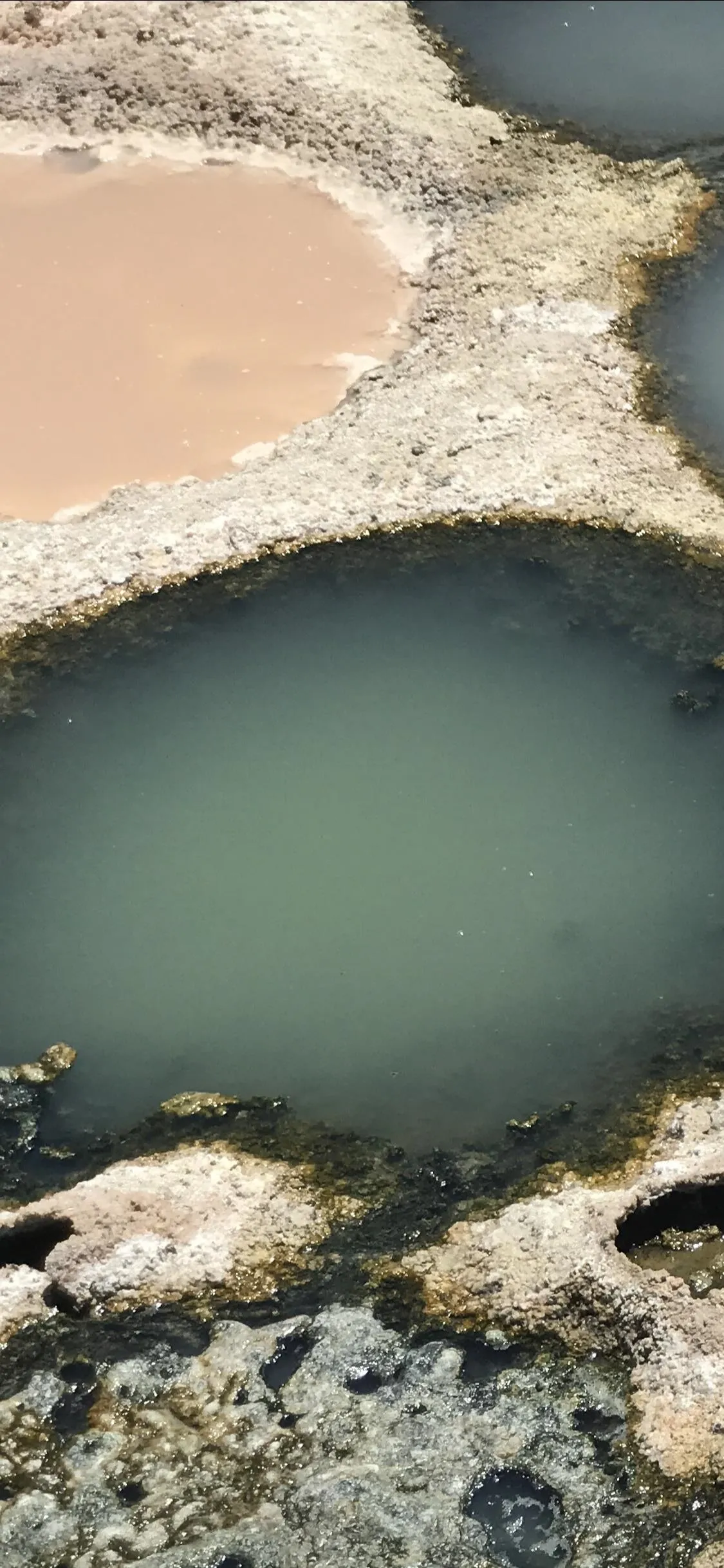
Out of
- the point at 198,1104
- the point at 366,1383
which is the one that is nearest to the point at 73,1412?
the point at 366,1383

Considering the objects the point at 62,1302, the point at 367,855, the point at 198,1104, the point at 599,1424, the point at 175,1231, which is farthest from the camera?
the point at 367,855

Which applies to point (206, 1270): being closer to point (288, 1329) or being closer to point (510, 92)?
point (288, 1329)

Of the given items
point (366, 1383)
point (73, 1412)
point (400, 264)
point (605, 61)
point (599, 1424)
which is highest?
point (605, 61)

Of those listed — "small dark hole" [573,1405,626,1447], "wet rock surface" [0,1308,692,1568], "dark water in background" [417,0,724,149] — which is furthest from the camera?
"dark water in background" [417,0,724,149]

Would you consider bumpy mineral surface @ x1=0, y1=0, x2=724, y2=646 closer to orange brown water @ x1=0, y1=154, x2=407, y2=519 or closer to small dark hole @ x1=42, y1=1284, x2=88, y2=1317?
orange brown water @ x1=0, y1=154, x2=407, y2=519

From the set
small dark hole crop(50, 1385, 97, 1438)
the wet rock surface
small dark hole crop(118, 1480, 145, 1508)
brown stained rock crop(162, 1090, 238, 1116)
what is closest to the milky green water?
brown stained rock crop(162, 1090, 238, 1116)

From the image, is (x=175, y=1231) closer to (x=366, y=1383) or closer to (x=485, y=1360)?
(x=366, y=1383)
